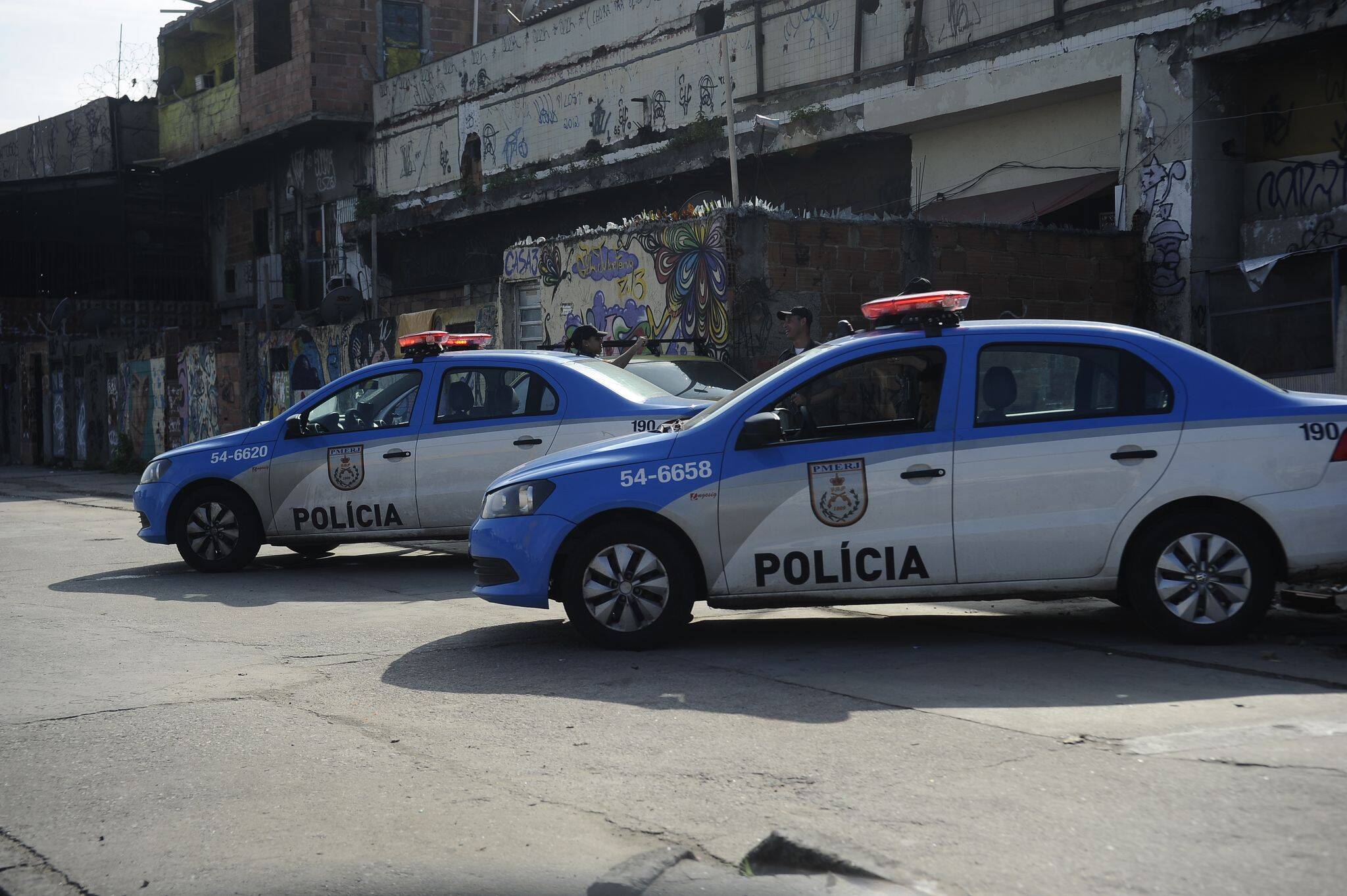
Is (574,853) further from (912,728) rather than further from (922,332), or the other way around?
(922,332)

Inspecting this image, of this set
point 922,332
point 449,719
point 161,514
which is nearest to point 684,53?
point 161,514

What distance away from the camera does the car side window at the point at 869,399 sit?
672 centimetres

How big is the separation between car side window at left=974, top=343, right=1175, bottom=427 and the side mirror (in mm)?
997

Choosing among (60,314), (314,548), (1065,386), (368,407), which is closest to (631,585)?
(1065,386)

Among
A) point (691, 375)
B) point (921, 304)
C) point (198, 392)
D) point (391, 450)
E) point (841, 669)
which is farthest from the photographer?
point (198, 392)

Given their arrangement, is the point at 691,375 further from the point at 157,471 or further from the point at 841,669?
the point at 841,669

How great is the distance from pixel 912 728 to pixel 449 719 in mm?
1900

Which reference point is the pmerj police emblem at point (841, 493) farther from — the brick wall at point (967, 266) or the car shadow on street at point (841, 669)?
the brick wall at point (967, 266)

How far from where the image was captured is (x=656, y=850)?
3.91m

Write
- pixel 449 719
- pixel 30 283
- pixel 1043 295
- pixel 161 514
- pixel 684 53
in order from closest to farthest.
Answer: pixel 449 719
pixel 161 514
pixel 1043 295
pixel 684 53
pixel 30 283

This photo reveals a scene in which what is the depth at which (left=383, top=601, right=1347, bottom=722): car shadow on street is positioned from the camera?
18.6 ft

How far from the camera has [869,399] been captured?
6.76m

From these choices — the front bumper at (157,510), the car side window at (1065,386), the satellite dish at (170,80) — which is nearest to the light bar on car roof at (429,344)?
the front bumper at (157,510)

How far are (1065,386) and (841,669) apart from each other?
5.95 feet
